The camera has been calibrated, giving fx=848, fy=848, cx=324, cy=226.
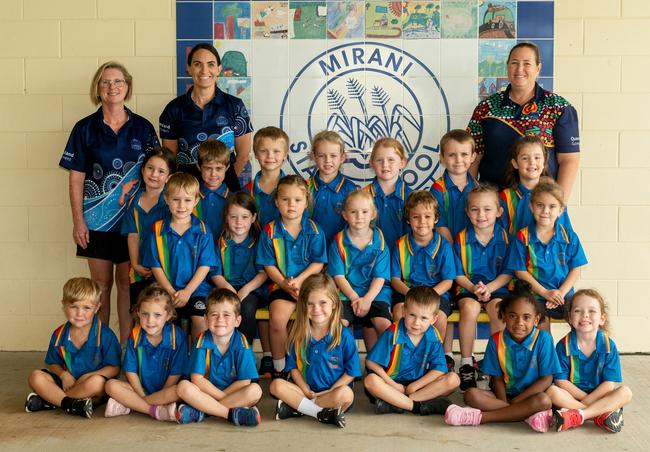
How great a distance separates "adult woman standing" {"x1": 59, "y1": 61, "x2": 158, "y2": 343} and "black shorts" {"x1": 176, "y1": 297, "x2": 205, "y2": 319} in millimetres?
738

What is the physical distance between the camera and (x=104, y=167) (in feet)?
16.4

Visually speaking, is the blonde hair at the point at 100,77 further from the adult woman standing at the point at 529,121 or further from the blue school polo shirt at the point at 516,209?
the blue school polo shirt at the point at 516,209

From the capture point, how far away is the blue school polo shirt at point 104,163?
4992 millimetres

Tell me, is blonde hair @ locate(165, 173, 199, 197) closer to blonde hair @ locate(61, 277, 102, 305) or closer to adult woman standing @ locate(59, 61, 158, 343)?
adult woman standing @ locate(59, 61, 158, 343)

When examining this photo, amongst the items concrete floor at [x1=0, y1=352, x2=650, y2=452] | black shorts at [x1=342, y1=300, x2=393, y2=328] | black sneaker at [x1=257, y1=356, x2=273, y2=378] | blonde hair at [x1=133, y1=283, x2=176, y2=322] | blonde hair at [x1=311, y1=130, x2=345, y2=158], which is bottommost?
concrete floor at [x1=0, y1=352, x2=650, y2=452]

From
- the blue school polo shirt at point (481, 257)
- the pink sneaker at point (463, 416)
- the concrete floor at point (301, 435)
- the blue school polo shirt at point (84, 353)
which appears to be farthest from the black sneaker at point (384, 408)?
the blue school polo shirt at point (84, 353)

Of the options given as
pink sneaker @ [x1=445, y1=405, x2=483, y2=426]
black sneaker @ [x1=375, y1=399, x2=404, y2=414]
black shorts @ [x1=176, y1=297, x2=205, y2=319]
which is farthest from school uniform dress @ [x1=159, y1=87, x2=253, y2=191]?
pink sneaker @ [x1=445, y1=405, x2=483, y2=426]

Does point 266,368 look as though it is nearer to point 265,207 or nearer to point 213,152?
point 265,207

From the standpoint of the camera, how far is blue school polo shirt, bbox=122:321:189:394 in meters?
4.16

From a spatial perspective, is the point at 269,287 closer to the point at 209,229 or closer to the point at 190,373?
the point at 209,229

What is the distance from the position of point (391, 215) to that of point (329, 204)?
1.20 ft

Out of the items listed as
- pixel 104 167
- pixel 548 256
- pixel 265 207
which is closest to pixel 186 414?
pixel 265 207

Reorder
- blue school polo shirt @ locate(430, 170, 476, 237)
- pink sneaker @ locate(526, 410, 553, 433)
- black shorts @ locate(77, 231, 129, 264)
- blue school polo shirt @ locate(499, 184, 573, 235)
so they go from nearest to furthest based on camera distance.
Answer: pink sneaker @ locate(526, 410, 553, 433) → blue school polo shirt @ locate(499, 184, 573, 235) → blue school polo shirt @ locate(430, 170, 476, 237) → black shorts @ locate(77, 231, 129, 264)

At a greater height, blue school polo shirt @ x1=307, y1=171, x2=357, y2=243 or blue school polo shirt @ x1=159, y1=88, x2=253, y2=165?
blue school polo shirt @ x1=159, y1=88, x2=253, y2=165
